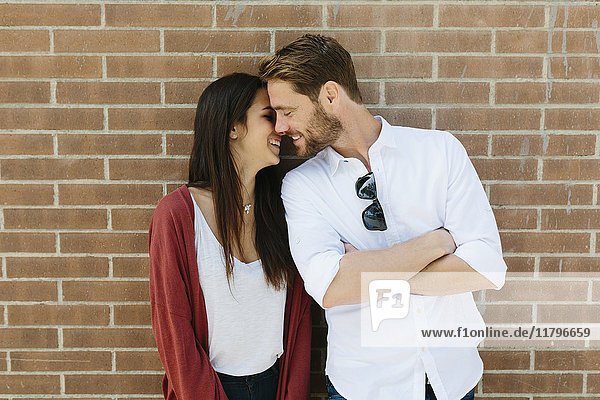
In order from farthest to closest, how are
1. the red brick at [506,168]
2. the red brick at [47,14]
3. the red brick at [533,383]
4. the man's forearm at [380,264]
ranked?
the red brick at [533,383]
the red brick at [506,168]
the red brick at [47,14]
the man's forearm at [380,264]

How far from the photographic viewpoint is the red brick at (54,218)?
8.09 feet

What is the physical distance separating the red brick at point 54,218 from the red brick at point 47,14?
81 cm

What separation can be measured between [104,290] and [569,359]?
2166 mm

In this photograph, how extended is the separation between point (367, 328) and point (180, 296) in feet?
2.32

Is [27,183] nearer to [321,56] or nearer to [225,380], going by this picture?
[225,380]

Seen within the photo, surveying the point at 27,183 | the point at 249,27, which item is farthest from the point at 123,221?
the point at 249,27

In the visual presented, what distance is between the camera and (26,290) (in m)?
2.51

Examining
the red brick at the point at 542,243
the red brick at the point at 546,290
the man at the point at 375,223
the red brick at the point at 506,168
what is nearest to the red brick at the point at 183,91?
the man at the point at 375,223

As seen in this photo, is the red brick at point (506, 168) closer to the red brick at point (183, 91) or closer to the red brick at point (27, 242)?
the red brick at point (183, 91)

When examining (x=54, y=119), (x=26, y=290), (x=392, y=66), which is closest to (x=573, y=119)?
(x=392, y=66)

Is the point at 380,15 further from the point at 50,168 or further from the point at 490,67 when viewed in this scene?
the point at 50,168

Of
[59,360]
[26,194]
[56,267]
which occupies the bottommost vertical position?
[59,360]

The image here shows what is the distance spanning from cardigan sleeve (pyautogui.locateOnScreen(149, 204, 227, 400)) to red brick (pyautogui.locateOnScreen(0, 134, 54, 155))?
2.42 ft

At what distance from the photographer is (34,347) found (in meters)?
2.54
